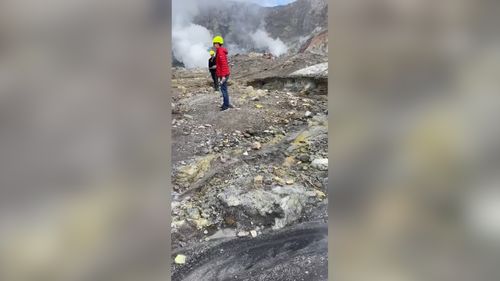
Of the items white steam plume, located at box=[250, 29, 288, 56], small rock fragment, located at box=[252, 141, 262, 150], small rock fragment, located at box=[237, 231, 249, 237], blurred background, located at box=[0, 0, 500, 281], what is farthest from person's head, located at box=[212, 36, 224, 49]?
small rock fragment, located at box=[237, 231, 249, 237]

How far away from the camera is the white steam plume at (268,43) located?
1978 millimetres

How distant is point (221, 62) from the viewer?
1934 millimetres

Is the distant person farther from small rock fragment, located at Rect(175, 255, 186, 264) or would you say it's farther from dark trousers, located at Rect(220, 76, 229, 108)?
small rock fragment, located at Rect(175, 255, 186, 264)

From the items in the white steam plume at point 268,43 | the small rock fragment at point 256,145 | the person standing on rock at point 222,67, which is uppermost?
the white steam plume at point 268,43

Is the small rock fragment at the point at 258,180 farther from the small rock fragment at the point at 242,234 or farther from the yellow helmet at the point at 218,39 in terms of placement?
the yellow helmet at the point at 218,39

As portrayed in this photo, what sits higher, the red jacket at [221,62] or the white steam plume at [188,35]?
the white steam plume at [188,35]
